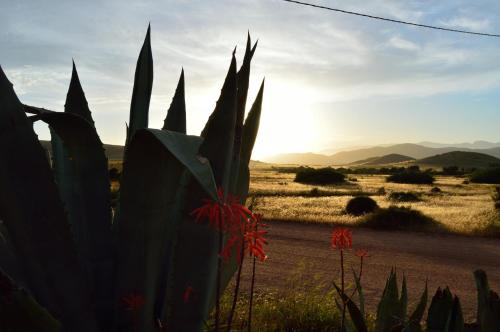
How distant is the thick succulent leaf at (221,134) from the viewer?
1832 millimetres

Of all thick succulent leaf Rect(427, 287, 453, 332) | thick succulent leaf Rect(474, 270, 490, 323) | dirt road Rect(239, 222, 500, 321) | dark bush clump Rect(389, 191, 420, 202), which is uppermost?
thick succulent leaf Rect(474, 270, 490, 323)

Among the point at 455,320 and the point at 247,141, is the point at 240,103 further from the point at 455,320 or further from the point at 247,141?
the point at 455,320

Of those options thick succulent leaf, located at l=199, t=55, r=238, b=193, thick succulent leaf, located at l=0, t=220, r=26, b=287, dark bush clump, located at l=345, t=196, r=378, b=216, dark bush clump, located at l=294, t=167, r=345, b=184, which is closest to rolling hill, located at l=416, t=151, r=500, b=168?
dark bush clump, located at l=294, t=167, r=345, b=184

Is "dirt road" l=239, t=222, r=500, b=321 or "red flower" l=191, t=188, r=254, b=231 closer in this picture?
"red flower" l=191, t=188, r=254, b=231

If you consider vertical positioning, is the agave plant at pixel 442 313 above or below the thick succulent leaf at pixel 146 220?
below

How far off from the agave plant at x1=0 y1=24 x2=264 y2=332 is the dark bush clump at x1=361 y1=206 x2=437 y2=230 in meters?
13.0

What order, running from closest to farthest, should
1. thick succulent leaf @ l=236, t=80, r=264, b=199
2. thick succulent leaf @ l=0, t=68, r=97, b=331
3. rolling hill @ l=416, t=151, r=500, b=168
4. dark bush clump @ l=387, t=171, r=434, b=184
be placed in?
A: 1. thick succulent leaf @ l=0, t=68, r=97, b=331
2. thick succulent leaf @ l=236, t=80, r=264, b=199
3. dark bush clump @ l=387, t=171, r=434, b=184
4. rolling hill @ l=416, t=151, r=500, b=168

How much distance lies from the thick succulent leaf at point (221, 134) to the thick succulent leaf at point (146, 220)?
0.12 meters

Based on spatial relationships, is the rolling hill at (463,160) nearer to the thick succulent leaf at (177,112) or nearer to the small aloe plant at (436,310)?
the small aloe plant at (436,310)

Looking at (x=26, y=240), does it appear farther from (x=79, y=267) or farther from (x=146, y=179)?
(x=146, y=179)

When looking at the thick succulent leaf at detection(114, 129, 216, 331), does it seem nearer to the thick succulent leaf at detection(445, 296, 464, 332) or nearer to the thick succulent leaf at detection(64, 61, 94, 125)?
the thick succulent leaf at detection(64, 61, 94, 125)

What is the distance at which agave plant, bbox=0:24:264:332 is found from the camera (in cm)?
170

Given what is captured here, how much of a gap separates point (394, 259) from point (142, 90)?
893cm

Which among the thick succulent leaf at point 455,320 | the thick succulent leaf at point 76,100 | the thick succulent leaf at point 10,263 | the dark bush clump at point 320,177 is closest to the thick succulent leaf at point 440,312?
the thick succulent leaf at point 455,320
